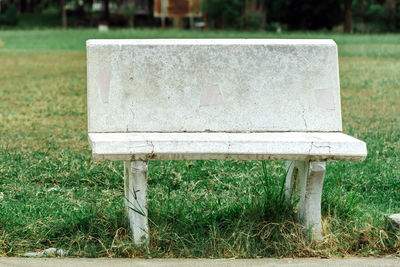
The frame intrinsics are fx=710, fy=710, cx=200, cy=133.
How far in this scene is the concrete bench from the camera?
4.42 metres

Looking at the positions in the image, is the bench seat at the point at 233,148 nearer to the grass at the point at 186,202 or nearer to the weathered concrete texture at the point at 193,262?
the grass at the point at 186,202

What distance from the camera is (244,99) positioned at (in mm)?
4602

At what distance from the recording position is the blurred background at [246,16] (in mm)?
47062

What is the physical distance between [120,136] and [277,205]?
1016 millimetres

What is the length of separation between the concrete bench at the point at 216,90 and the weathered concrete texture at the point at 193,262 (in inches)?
16.5

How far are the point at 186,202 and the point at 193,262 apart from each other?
1026mm

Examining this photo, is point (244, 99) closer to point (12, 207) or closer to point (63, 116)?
point (12, 207)

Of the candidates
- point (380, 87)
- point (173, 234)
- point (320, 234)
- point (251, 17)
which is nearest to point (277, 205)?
point (320, 234)

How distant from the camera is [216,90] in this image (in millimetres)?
4598

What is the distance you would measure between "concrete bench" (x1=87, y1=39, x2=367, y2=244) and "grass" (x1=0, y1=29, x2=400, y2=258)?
253 mm

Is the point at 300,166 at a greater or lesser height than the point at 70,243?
greater

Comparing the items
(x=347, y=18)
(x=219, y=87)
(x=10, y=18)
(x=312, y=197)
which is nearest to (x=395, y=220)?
(x=312, y=197)

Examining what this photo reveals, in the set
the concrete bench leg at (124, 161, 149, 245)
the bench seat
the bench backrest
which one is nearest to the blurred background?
the bench backrest

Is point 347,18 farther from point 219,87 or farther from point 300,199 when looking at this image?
point 300,199
